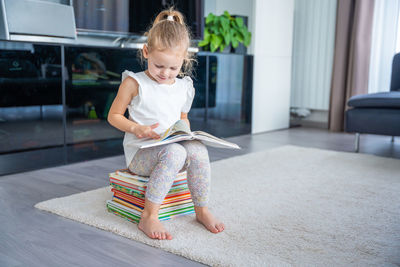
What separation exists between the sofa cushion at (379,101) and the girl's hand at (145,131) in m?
1.93

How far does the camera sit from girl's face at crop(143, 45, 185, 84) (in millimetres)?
1400

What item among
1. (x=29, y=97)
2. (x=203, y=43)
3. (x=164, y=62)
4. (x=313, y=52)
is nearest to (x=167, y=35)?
(x=164, y=62)

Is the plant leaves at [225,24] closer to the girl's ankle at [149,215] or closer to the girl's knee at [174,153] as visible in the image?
the girl's knee at [174,153]

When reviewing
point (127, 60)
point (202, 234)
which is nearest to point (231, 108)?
point (127, 60)

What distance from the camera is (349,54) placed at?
3.86 meters

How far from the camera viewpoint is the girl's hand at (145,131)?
1.36 m

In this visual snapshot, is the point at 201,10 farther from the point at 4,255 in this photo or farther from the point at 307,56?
the point at 4,255

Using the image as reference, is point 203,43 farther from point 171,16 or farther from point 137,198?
point 137,198

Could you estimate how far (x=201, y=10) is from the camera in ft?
10.7

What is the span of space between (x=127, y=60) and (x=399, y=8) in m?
2.40

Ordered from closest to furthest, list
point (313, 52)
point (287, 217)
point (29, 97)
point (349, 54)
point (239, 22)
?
point (287, 217) < point (29, 97) < point (239, 22) < point (349, 54) < point (313, 52)

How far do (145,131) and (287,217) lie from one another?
63 cm

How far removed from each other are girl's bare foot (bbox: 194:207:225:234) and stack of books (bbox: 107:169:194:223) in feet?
0.31

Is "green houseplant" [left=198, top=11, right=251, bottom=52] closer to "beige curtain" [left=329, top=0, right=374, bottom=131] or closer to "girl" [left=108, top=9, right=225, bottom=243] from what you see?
"beige curtain" [left=329, top=0, right=374, bottom=131]
